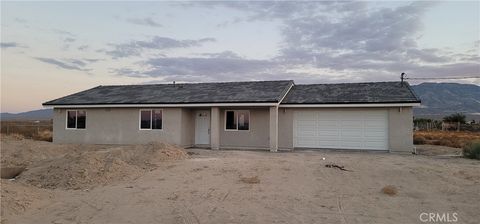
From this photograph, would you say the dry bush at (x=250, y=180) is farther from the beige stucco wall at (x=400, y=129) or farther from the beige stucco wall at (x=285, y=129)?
the beige stucco wall at (x=400, y=129)

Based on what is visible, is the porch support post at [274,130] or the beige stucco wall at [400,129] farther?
the porch support post at [274,130]

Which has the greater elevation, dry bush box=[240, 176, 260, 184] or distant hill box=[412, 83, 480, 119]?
distant hill box=[412, 83, 480, 119]

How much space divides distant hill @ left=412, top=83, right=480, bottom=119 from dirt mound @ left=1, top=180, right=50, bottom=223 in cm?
13696

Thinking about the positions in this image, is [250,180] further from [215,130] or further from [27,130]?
[27,130]

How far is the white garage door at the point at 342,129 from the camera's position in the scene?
1970 cm

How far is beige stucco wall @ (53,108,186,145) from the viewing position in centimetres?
2166

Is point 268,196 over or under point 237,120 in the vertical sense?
under

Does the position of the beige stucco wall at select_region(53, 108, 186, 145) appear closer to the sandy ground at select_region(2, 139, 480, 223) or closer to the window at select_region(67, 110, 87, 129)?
the window at select_region(67, 110, 87, 129)

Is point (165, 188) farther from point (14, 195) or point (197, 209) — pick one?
point (14, 195)

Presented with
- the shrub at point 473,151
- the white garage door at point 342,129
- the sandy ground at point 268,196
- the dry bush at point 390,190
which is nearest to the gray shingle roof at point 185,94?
the white garage door at point 342,129

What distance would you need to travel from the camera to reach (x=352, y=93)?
21.0 metres

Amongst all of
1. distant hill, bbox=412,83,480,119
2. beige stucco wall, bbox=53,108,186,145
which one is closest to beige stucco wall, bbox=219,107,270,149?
beige stucco wall, bbox=53,108,186,145

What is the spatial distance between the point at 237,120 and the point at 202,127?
2.09 metres

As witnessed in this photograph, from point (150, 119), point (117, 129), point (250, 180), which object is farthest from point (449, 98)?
point (250, 180)
